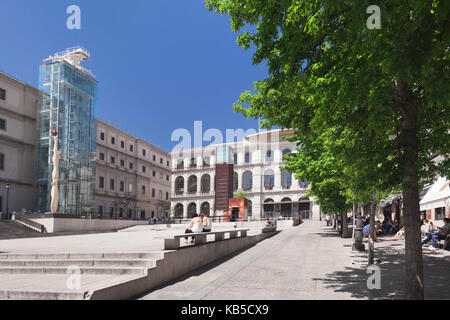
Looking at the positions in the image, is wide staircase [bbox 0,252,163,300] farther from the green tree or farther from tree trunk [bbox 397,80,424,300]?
tree trunk [bbox 397,80,424,300]

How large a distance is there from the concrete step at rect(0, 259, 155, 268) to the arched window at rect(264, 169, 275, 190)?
68791 mm

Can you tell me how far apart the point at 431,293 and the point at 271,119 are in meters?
4.97

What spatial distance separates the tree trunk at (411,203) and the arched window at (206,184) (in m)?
77.1

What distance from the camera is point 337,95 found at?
5727 mm

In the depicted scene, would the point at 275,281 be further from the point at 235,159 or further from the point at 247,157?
the point at 235,159

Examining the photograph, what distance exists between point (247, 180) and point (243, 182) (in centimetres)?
107

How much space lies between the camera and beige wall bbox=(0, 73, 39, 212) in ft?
138

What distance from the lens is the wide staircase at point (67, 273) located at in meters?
6.06

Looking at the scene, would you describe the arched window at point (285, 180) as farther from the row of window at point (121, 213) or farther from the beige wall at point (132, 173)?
the row of window at point (121, 213)

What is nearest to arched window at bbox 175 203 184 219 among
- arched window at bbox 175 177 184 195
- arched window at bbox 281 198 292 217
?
arched window at bbox 175 177 184 195

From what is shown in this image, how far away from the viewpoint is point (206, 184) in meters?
83.2

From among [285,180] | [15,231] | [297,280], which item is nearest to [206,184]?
[285,180]

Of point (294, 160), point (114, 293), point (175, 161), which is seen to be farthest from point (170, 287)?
point (175, 161)

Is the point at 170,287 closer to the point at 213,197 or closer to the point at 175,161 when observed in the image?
the point at 213,197
